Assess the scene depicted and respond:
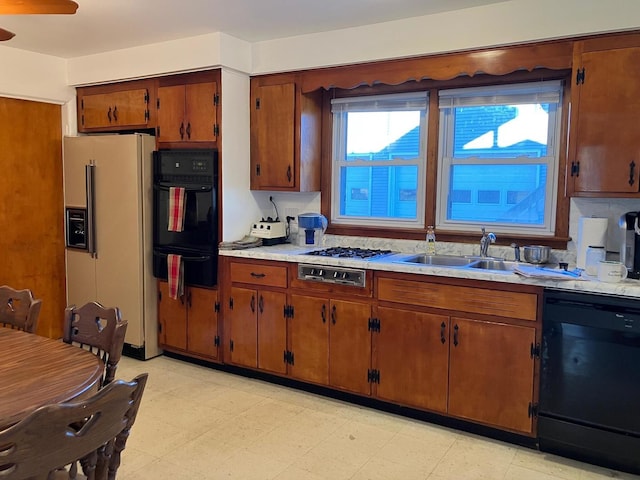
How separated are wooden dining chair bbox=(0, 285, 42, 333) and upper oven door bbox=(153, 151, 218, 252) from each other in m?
1.51

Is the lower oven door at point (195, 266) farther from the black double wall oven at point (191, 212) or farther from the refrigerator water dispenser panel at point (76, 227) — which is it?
the refrigerator water dispenser panel at point (76, 227)

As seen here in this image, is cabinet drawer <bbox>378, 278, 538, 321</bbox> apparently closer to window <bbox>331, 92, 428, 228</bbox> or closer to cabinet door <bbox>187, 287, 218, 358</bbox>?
window <bbox>331, 92, 428, 228</bbox>

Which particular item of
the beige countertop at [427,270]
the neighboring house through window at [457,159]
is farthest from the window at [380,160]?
the beige countertop at [427,270]

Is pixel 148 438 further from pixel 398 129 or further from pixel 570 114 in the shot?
pixel 570 114

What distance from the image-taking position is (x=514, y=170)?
3.54 meters

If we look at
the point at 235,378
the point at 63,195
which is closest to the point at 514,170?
the point at 235,378

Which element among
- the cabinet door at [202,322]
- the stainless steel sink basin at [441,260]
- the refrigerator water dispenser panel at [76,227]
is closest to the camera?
the stainless steel sink basin at [441,260]

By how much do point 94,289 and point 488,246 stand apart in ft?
10.4

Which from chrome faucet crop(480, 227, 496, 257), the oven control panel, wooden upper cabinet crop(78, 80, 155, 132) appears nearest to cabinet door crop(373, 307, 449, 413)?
the oven control panel

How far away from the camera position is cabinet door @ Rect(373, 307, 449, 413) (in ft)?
10.1

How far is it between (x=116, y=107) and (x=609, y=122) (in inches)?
143

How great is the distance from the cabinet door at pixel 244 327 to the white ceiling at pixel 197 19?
182 centimetres

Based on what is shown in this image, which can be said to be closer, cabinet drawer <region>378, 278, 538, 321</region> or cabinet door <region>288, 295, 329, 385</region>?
cabinet drawer <region>378, 278, 538, 321</region>

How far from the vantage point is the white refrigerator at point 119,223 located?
414 cm
